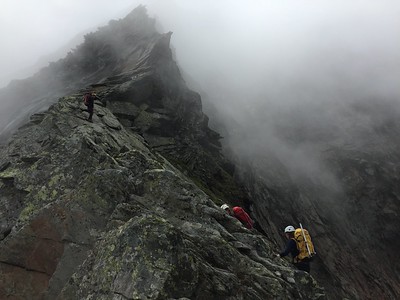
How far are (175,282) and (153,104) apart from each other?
46.4 m

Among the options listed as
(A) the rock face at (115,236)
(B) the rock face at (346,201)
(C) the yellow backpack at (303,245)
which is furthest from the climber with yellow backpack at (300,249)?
(B) the rock face at (346,201)

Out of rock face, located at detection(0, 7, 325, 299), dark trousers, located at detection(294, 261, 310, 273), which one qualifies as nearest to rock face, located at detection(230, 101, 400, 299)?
dark trousers, located at detection(294, 261, 310, 273)

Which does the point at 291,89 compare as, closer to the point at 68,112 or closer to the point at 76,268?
the point at 68,112

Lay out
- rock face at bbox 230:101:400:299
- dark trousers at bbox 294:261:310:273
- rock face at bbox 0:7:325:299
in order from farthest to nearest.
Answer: rock face at bbox 230:101:400:299 → dark trousers at bbox 294:261:310:273 → rock face at bbox 0:7:325:299

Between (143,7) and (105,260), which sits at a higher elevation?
(105,260)

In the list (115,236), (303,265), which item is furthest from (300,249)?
(115,236)

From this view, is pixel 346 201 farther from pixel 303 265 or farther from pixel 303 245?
pixel 303 245

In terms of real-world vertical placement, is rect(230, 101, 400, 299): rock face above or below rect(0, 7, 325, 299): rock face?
below

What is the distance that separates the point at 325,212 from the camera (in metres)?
77.9

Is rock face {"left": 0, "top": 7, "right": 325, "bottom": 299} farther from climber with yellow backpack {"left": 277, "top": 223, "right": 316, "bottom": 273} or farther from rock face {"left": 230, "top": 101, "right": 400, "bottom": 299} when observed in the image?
rock face {"left": 230, "top": 101, "right": 400, "bottom": 299}

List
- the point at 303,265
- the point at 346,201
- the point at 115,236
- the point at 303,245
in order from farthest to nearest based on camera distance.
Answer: the point at 346,201 < the point at 303,265 < the point at 303,245 < the point at 115,236

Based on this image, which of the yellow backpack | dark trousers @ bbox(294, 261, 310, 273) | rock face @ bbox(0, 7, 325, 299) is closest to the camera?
rock face @ bbox(0, 7, 325, 299)

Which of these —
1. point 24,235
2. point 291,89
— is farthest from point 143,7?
point 24,235

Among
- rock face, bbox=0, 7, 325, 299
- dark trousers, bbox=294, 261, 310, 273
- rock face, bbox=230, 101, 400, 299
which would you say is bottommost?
rock face, bbox=230, 101, 400, 299
